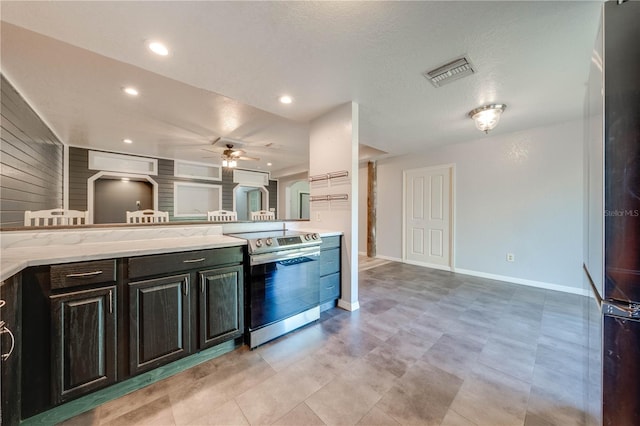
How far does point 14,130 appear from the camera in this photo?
255cm

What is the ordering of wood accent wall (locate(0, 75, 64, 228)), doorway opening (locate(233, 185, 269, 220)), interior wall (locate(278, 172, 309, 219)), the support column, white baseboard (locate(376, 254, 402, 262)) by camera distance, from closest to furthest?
wood accent wall (locate(0, 75, 64, 228)), white baseboard (locate(376, 254, 402, 262)), the support column, interior wall (locate(278, 172, 309, 219)), doorway opening (locate(233, 185, 269, 220))

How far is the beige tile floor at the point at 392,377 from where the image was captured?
1.34 m

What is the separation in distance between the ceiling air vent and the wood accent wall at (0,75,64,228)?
13.7ft

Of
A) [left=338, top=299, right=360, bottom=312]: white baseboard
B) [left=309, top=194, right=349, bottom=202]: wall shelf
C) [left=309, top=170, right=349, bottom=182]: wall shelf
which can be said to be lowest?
[left=338, top=299, right=360, bottom=312]: white baseboard

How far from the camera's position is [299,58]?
194 cm

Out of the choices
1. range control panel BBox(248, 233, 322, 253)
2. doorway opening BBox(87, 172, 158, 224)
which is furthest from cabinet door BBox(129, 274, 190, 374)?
doorway opening BBox(87, 172, 158, 224)

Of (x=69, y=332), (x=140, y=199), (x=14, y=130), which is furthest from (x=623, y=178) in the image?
(x=140, y=199)

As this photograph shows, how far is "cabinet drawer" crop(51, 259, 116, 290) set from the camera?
1.28 metres

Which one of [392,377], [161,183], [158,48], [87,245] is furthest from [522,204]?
[161,183]

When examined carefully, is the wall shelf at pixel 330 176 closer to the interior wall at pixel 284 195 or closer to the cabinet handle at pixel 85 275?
the cabinet handle at pixel 85 275

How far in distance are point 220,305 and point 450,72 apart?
9.33 feet

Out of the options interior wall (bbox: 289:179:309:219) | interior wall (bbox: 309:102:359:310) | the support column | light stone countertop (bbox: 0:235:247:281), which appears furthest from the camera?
interior wall (bbox: 289:179:309:219)

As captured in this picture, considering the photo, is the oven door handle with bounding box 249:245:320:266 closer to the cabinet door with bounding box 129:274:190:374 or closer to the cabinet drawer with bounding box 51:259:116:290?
the cabinet door with bounding box 129:274:190:374

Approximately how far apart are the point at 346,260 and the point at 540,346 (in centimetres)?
188
